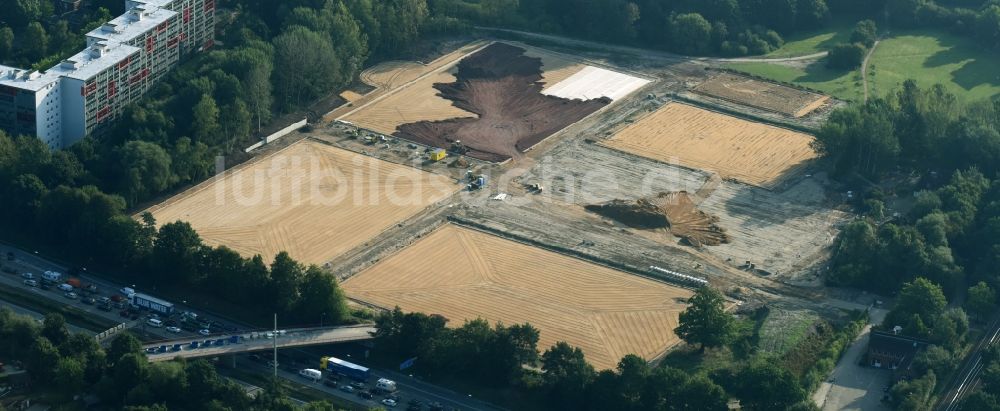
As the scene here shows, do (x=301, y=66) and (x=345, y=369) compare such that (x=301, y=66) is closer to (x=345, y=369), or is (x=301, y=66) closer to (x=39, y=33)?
(x=39, y=33)

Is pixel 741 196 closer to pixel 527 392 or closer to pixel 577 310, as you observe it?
pixel 577 310

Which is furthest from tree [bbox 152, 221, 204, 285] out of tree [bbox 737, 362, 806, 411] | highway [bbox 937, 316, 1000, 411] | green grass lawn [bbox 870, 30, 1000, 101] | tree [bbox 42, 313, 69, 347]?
green grass lawn [bbox 870, 30, 1000, 101]

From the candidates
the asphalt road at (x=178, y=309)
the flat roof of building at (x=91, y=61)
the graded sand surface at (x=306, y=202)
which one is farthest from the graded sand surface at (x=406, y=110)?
the asphalt road at (x=178, y=309)

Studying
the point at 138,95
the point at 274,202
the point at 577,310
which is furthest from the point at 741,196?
the point at 138,95

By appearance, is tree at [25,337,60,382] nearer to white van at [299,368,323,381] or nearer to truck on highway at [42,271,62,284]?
truck on highway at [42,271,62,284]

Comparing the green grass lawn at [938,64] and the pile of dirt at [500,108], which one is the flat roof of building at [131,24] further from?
the green grass lawn at [938,64]
